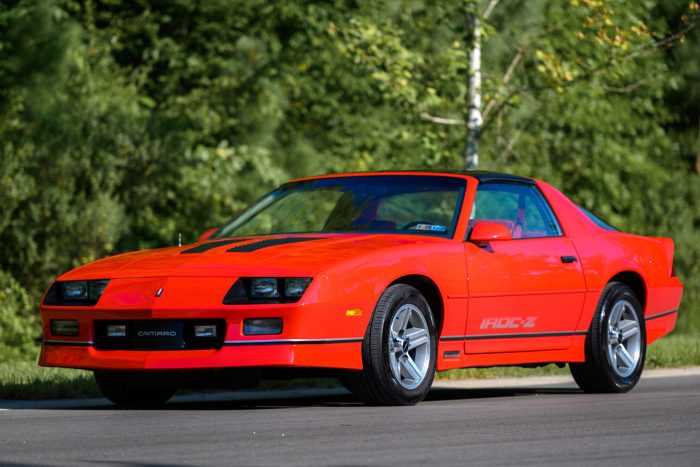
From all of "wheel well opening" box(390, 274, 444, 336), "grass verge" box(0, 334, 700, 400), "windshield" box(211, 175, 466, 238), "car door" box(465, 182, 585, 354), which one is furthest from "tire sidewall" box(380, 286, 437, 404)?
"grass verge" box(0, 334, 700, 400)

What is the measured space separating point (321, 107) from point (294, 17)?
1.55 meters

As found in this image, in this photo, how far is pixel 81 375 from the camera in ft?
37.2

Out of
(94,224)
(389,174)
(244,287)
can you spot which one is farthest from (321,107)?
(244,287)

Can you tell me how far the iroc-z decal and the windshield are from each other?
1.97 feet

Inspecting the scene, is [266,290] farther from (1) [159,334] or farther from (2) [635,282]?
(2) [635,282]

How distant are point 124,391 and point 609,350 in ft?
11.0

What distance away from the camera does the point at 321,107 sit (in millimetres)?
25125

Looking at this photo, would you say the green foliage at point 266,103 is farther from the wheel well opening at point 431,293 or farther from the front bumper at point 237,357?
the front bumper at point 237,357

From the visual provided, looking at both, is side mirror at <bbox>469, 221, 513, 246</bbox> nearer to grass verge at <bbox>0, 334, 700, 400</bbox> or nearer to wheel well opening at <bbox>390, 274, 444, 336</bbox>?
wheel well opening at <bbox>390, 274, 444, 336</bbox>

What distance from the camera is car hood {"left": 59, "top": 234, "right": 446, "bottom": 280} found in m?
8.34

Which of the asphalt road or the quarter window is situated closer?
the asphalt road

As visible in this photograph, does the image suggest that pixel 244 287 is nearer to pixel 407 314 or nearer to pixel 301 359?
pixel 301 359

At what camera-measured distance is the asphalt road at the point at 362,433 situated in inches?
242

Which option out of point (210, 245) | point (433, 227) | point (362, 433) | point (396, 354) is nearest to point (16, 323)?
Result: point (210, 245)
